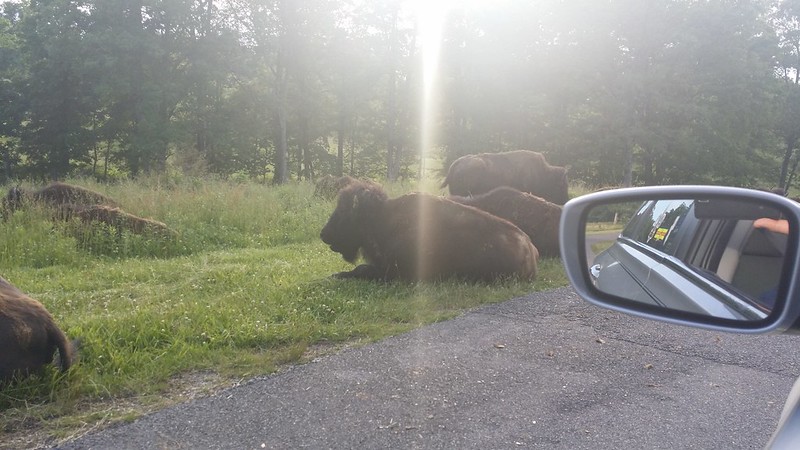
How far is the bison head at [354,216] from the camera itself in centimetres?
708

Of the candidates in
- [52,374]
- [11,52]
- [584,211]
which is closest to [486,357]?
[584,211]

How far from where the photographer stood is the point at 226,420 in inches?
128

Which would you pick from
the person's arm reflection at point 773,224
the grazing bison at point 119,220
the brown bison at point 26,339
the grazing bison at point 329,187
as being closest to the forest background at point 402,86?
the grazing bison at point 329,187

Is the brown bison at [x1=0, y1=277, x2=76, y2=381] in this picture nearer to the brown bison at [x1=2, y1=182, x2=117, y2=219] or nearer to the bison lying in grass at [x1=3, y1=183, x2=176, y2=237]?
the bison lying in grass at [x1=3, y1=183, x2=176, y2=237]

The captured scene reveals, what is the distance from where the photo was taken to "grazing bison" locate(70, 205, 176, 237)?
9188 mm

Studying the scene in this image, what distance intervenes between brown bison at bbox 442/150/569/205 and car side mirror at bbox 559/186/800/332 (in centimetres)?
1217

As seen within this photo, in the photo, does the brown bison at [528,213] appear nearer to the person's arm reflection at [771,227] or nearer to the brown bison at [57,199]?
the brown bison at [57,199]

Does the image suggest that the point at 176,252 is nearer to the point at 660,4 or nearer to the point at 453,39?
the point at 660,4

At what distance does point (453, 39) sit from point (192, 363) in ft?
125

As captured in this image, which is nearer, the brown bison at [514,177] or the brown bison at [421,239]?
the brown bison at [421,239]

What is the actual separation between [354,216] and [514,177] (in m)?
8.36

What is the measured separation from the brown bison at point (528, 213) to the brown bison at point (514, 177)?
18.1 ft

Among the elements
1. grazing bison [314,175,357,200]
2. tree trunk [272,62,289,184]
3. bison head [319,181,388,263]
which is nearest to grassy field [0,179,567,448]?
bison head [319,181,388,263]

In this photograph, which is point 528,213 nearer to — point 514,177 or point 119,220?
point 514,177
